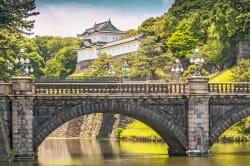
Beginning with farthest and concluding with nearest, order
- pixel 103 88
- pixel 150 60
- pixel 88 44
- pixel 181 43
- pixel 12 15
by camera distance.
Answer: pixel 88 44 < pixel 150 60 < pixel 181 43 < pixel 103 88 < pixel 12 15

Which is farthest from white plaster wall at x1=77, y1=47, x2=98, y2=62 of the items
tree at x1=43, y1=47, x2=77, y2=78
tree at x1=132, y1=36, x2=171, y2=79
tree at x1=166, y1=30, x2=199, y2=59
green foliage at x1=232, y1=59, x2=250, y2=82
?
green foliage at x1=232, y1=59, x2=250, y2=82

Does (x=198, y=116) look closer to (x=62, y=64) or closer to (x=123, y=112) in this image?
(x=123, y=112)

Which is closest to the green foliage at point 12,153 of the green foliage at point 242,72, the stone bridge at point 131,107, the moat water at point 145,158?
the stone bridge at point 131,107

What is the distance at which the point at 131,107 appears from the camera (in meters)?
51.1

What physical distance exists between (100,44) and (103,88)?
94.7m

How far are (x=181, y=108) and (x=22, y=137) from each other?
11.0 meters

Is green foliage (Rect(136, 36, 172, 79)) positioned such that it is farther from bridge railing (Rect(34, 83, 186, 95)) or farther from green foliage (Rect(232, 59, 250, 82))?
bridge railing (Rect(34, 83, 186, 95))

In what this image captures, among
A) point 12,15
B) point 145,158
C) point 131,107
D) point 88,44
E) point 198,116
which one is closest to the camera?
point 12,15

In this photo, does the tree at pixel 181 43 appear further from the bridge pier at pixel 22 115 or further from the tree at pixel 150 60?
the bridge pier at pixel 22 115

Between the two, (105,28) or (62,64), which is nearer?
(62,64)

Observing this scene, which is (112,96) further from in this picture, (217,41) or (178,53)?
(178,53)

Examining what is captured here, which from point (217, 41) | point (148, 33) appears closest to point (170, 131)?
point (217, 41)

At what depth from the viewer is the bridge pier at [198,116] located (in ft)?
169

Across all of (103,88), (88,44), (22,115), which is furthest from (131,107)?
(88,44)
